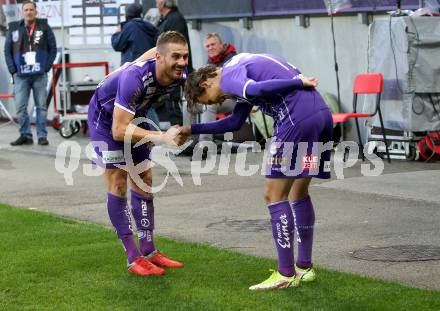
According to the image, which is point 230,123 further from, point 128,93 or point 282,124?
point 128,93

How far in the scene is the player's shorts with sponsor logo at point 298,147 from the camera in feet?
26.1

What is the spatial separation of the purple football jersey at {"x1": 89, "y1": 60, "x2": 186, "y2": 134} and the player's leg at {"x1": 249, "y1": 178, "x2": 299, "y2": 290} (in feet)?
3.70

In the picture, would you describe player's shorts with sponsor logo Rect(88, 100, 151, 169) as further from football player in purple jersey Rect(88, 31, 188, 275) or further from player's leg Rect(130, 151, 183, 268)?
player's leg Rect(130, 151, 183, 268)

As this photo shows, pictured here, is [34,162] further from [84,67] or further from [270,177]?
[270,177]

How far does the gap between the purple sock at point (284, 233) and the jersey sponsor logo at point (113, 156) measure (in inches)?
52.4

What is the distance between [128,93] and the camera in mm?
8289

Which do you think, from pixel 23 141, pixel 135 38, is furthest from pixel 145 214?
pixel 23 141

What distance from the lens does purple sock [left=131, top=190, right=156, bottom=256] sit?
9039 millimetres

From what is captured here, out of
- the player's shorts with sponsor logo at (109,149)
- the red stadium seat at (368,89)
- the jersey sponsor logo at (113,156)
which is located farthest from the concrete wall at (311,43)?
the jersey sponsor logo at (113,156)

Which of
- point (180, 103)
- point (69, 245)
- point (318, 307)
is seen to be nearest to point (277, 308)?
point (318, 307)

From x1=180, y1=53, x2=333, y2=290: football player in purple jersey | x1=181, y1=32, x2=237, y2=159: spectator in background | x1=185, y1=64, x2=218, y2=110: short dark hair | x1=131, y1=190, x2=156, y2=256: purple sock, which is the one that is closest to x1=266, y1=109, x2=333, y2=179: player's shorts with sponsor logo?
x1=180, y1=53, x2=333, y2=290: football player in purple jersey

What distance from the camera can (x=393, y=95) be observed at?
15.5 m

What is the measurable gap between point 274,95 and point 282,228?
0.93 m

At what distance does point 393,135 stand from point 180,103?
13.3 feet
